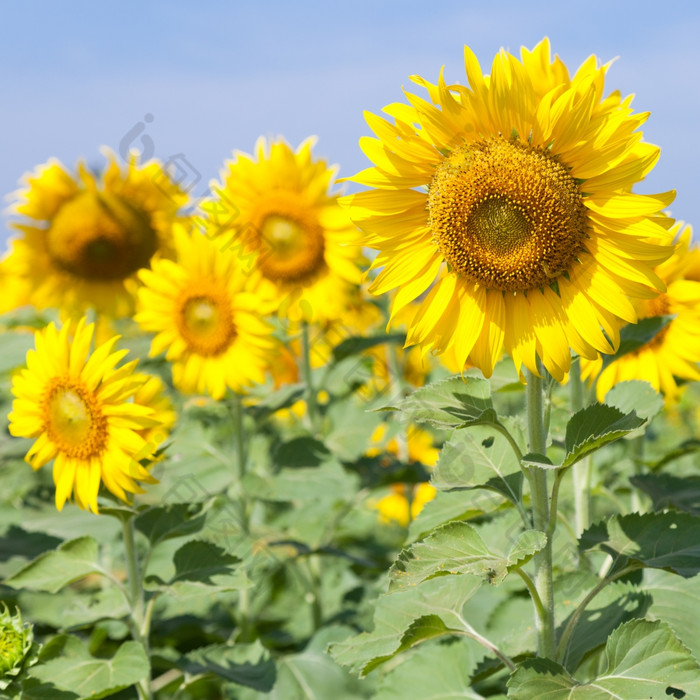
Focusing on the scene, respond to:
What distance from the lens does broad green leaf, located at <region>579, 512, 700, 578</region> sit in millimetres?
2088

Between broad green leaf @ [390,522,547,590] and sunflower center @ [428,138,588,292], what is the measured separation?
553 mm

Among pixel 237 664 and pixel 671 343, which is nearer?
pixel 237 664

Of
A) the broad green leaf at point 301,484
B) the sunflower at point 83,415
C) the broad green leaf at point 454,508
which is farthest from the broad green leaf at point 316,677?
the sunflower at point 83,415

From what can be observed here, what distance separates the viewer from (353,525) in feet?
17.3

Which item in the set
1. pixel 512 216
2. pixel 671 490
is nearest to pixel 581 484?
pixel 671 490

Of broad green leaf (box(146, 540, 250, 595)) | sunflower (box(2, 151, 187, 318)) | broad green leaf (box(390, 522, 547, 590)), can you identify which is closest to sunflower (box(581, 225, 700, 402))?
broad green leaf (box(390, 522, 547, 590))

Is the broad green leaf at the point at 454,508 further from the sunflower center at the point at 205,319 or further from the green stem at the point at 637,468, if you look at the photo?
the sunflower center at the point at 205,319

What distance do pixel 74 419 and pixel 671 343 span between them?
1945 mm

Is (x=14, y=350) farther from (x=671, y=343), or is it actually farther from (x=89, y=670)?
(x=671, y=343)

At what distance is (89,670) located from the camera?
2.60 metres

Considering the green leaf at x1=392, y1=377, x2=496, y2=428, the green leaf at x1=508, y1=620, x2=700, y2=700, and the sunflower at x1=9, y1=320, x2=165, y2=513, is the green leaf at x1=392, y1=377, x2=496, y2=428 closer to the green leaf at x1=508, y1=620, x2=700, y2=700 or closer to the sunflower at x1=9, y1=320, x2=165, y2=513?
the green leaf at x1=508, y1=620, x2=700, y2=700

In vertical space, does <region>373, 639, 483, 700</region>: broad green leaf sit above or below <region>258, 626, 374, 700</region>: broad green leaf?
above

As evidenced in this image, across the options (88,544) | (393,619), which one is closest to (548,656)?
(393,619)

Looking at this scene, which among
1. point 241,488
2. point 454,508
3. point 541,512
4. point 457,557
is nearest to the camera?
point 457,557
